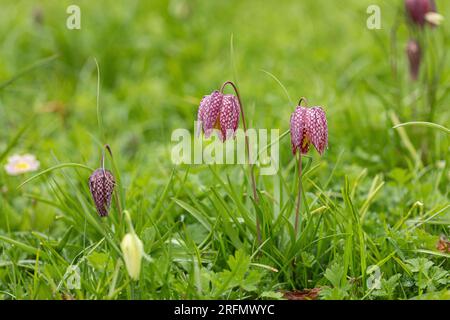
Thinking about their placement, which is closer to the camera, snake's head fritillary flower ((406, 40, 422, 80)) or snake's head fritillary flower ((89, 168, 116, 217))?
snake's head fritillary flower ((89, 168, 116, 217))

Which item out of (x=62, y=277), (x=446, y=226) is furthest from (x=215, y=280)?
(x=446, y=226)

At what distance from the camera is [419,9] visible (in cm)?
297

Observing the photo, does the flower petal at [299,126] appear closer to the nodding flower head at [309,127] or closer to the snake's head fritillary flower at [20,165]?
the nodding flower head at [309,127]

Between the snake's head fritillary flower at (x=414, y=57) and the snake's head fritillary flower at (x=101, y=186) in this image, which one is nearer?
the snake's head fritillary flower at (x=101, y=186)

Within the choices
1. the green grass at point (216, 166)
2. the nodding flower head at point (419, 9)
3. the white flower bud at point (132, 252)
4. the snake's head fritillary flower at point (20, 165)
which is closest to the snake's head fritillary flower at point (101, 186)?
the green grass at point (216, 166)

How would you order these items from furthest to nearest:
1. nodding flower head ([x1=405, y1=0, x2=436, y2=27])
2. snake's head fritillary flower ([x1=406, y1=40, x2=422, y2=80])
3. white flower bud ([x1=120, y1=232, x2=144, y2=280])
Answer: snake's head fritillary flower ([x1=406, y1=40, x2=422, y2=80])
nodding flower head ([x1=405, y1=0, x2=436, y2=27])
white flower bud ([x1=120, y1=232, x2=144, y2=280])

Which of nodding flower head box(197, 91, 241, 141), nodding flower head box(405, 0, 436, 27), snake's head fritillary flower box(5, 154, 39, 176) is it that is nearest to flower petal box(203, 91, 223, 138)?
nodding flower head box(197, 91, 241, 141)

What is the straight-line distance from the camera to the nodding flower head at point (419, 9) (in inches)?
117

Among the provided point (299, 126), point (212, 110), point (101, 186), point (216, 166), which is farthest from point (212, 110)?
point (216, 166)

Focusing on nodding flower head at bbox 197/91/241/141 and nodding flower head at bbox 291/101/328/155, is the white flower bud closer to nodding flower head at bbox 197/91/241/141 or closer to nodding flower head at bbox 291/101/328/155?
nodding flower head at bbox 197/91/241/141

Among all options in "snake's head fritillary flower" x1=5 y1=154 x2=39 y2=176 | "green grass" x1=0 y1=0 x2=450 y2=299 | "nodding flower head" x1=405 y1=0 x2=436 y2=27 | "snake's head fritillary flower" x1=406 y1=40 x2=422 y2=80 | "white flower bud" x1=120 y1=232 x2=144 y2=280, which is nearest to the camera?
"white flower bud" x1=120 y1=232 x2=144 y2=280

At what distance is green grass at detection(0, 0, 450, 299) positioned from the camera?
2.05 m

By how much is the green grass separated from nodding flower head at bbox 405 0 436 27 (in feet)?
0.30

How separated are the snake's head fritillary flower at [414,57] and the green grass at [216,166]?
0.08 m
